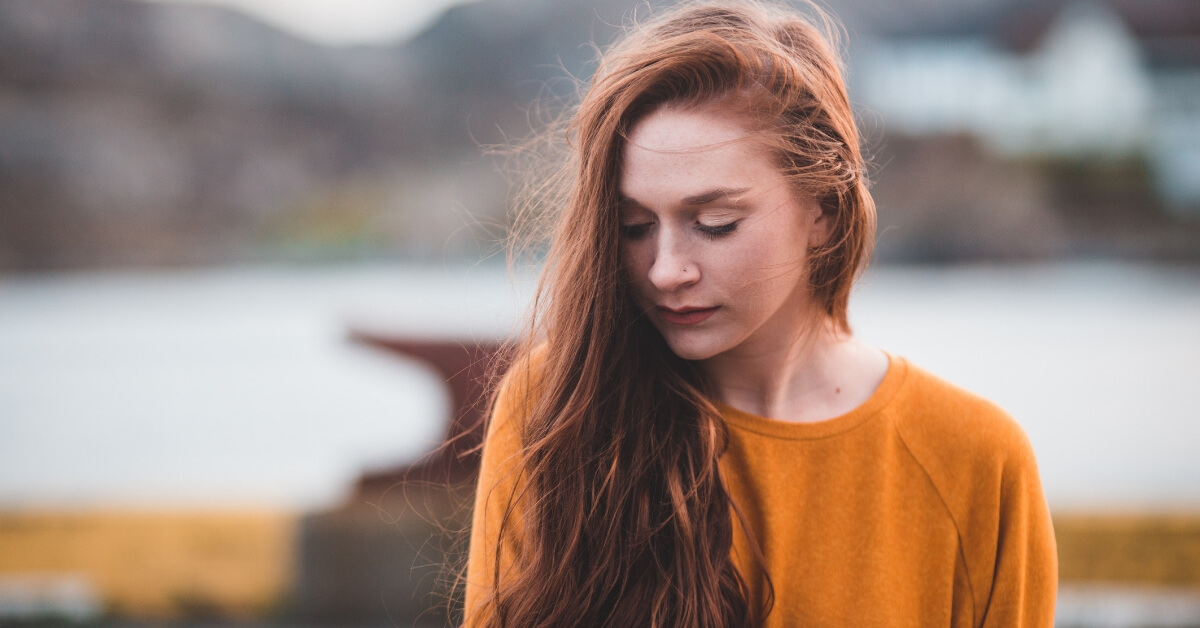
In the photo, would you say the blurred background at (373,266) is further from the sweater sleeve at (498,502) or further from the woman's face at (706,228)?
the woman's face at (706,228)

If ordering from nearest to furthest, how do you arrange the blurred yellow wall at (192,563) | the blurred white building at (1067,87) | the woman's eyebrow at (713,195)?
1. the woman's eyebrow at (713,195)
2. the blurred yellow wall at (192,563)
3. the blurred white building at (1067,87)

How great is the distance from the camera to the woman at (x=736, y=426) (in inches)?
41.6

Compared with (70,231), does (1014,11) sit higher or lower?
higher

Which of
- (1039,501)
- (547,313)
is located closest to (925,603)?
(1039,501)

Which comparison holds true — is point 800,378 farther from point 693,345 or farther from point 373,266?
point 373,266

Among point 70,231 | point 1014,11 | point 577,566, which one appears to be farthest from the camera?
point 70,231

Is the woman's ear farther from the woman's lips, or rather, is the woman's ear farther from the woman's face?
the woman's lips

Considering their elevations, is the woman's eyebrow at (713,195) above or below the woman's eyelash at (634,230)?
above

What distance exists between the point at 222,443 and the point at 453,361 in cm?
371

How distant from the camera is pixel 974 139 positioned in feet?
41.6

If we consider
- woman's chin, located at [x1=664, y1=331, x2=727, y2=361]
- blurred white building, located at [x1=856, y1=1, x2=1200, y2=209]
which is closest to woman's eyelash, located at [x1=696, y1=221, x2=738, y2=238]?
woman's chin, located at [x1=664, y1=331, x2=727, y2=361]

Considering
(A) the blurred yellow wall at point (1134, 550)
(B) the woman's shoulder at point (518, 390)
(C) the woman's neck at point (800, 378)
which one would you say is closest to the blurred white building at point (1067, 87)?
(A) the blurred yellow wall at point (1134, 550)

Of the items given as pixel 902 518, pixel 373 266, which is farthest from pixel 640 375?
pixel 373 266

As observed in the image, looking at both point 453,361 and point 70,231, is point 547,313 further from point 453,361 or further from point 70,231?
point 70,231
